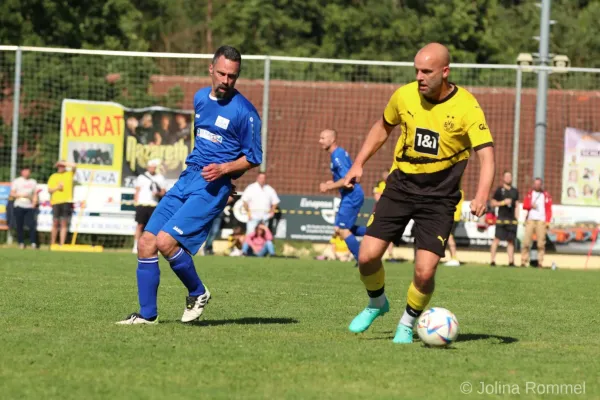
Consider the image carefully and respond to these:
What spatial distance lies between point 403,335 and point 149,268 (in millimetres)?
2105

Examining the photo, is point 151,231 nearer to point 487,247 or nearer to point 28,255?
point 28,255

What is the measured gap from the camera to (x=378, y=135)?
816cm

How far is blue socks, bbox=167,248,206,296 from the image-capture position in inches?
343

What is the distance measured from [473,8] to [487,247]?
62.0 ft

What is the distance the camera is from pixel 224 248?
23812 mm

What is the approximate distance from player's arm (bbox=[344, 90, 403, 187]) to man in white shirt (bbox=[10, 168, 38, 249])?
1623cm

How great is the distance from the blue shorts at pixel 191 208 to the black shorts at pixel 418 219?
4.52ft

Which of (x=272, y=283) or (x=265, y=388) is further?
(x=272, y=283)

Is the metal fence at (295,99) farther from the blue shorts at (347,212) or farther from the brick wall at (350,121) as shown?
the blue shorts at (347,212)

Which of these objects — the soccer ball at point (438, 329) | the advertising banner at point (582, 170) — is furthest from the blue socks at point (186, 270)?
the advertising banner at point (582, 170)

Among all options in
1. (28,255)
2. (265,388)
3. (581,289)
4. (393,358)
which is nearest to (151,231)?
(393,358)

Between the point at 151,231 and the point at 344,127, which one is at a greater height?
the point at 344,127

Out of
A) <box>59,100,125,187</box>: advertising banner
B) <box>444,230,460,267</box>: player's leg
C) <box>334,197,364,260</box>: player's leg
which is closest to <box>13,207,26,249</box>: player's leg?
<box>59,100,125,187</box>: advertising banner

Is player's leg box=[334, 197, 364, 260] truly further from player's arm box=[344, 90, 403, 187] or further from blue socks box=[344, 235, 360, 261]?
player's arm box=[344, 90, 403, 187]
